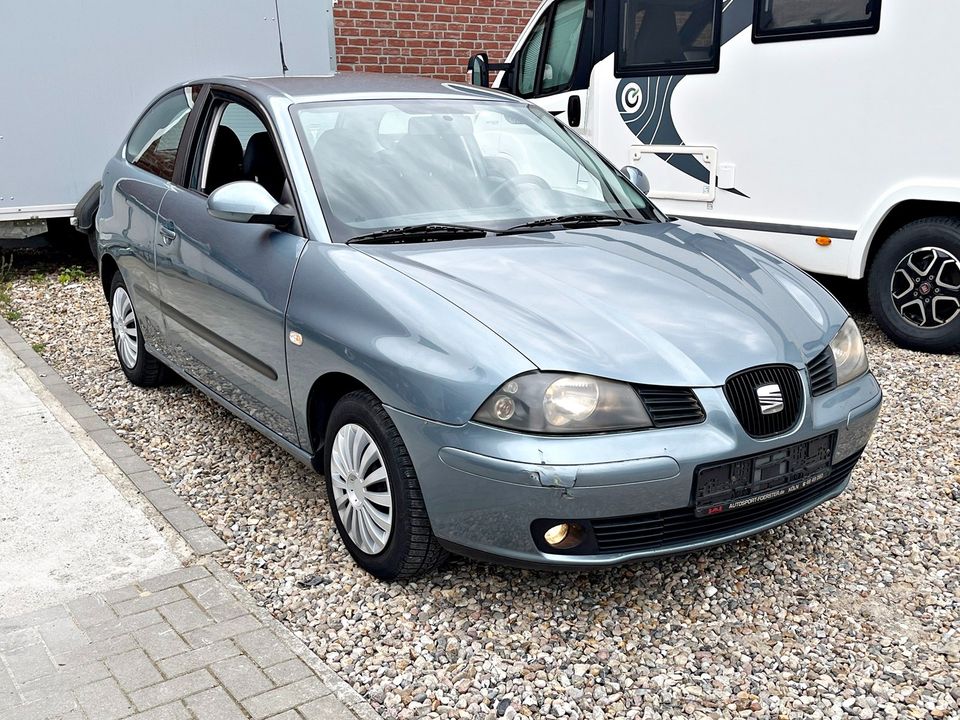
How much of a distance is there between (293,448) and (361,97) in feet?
5.06

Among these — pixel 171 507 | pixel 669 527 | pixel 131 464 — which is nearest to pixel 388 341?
pixel 669 527

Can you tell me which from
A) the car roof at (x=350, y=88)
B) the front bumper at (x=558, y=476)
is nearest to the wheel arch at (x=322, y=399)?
the front bumper at (x=558, y=476)

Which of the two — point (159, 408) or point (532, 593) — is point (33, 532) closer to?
point (159, 408)

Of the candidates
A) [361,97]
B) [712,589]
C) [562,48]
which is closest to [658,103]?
[562,48]

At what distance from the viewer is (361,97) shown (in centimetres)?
416

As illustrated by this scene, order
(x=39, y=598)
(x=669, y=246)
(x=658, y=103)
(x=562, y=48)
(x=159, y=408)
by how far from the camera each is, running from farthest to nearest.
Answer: (x=562, y=48)
(x=658, y=103)
(x=159, y=408)
(x=669, y=246)
(x=39, y=598)

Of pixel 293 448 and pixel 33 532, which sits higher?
pixel 293 448

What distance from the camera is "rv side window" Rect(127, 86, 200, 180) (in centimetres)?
488

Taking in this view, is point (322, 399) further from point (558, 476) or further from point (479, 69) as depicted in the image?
point (479, 69)

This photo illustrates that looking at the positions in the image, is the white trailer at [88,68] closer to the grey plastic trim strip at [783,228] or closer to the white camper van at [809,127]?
the white camper van at [809,127]

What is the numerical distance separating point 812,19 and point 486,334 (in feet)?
14.7

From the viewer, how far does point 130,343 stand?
5.64 metres

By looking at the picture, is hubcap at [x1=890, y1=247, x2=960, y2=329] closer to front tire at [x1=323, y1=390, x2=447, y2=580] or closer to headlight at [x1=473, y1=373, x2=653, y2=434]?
headlight at [x1=473, y1=373, x2=653, y2=434]

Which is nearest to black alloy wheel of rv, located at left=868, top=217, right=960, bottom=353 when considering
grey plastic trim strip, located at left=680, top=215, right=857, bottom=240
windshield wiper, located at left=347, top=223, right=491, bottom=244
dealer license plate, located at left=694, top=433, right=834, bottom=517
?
grey plastic trim strip, located at left=680, top=215, right=857, bottom=240
